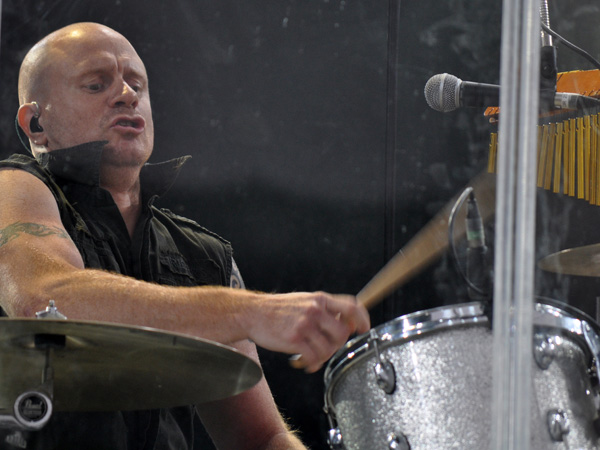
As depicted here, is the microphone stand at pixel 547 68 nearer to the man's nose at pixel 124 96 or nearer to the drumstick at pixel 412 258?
the drumstick at pixel 412 258

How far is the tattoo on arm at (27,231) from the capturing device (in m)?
1.23

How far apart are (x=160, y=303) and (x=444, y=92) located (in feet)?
1.72

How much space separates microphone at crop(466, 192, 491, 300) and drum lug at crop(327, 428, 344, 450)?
303 millimetres

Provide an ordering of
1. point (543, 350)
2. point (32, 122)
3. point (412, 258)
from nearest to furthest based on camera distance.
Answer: point (543, 350) < point (32, 122) < point (412, 258)

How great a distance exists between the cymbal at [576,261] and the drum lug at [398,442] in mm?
315

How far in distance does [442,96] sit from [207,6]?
16.0 inches

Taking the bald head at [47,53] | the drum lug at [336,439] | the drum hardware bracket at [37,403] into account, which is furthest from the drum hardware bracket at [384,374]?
the bald head at [47,53]

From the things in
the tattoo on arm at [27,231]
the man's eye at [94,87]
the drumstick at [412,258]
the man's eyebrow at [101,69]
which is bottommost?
the drumstick at [412,258]

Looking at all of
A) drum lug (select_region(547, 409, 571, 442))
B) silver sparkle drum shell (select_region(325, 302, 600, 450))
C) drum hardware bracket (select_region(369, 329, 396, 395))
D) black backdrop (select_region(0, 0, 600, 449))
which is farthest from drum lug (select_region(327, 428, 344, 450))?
drum lug (select_region(547, 409, 571, 442))

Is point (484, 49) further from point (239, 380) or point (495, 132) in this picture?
point (239, 380)

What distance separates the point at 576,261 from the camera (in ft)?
3.46

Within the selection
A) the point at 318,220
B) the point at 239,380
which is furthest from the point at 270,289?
the point at 239,380

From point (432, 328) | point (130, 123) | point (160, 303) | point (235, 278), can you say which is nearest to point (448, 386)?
point (432, 328)

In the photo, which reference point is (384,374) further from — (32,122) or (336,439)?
(32,122)
